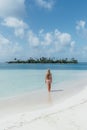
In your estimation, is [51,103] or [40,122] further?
[51,103]

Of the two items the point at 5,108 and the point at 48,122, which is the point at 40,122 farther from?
the point at 5,108

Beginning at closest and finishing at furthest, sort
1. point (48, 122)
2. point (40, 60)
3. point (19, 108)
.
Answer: point (48, 122) < point (19, 108) < point (40, 60)

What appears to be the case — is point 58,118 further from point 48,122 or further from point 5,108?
point 5,108

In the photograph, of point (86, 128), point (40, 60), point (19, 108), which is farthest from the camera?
point (40, 60)

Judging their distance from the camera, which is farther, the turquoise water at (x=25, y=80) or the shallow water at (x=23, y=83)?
the turquoise water at (x=25, y=80)

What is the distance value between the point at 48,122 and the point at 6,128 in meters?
1.07

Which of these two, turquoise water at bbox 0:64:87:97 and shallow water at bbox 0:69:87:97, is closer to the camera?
shallow water at bbox 0:69:87:97

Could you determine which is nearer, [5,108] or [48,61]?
[5,108]

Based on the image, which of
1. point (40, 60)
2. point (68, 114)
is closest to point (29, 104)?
point (68, 114)

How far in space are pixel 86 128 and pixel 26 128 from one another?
139 cm

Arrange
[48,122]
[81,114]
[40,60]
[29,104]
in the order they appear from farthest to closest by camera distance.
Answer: [40,60] → [29,104] → [81,114] → [48,122]

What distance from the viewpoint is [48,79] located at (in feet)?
41.6

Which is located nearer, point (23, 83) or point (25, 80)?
point (23, 83)


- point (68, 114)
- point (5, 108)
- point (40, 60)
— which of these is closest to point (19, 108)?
point (5, 108)
